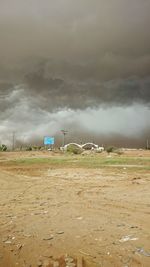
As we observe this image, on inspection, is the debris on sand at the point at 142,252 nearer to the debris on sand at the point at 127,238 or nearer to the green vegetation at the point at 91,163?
the debris on sand at the point at 127,238

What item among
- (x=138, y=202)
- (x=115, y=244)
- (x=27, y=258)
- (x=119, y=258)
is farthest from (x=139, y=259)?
(x=138, y=202)

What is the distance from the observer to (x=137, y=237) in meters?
6.52

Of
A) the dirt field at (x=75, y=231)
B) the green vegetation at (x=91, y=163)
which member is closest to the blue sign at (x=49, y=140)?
the green vegetation at (x=91, y=163)

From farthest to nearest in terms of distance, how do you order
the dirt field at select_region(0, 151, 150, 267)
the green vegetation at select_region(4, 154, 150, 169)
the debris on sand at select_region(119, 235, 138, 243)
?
the green vegetation at select_region(4, 154, 150, 169), the debris on sand at select_region(119, 235, 138, 243), the dirt field at select_region(0, 151, 150, 267)

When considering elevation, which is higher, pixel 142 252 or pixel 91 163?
pixel 91 163

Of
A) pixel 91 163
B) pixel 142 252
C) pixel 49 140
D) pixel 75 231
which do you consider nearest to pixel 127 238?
pixel 142 252

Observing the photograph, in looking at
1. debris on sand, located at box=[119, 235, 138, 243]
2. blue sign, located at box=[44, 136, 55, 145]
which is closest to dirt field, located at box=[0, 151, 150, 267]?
debris on sand, located at box=[119, 235, 138, 243]

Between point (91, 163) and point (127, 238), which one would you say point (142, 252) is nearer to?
point (127, 238)

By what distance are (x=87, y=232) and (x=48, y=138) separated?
313ft

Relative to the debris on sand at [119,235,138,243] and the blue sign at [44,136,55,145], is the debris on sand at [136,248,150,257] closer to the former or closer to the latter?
the debris on sand at [119,235,138,243]

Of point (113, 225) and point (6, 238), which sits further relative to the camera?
point (113, 225)

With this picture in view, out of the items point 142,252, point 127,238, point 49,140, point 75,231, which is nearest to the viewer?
point 142,252

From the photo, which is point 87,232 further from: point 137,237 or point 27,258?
point 27,258

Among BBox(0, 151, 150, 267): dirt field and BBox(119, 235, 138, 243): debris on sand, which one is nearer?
BBox(0, 151, 150, 267): dirt field
